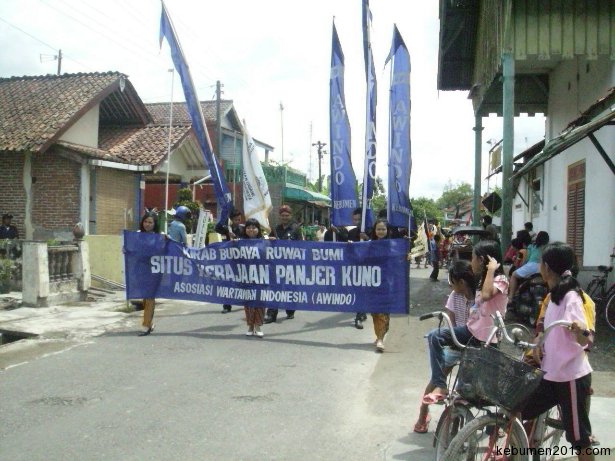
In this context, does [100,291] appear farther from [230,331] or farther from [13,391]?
[13,391]

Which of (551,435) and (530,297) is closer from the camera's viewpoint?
(551,435)

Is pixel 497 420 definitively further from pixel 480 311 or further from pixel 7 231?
pixel 7 231

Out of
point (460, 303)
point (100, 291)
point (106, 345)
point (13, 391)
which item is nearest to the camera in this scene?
point (460, 303)

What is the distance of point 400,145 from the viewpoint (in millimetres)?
9188

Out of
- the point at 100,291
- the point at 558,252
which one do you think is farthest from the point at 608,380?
the point at 100,291

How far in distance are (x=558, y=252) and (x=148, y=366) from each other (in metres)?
4.83

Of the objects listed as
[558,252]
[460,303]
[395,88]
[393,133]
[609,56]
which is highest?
[609,56]

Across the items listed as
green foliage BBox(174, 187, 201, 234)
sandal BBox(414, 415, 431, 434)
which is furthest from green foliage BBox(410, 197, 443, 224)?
sandal BBox(414, 415, 431, 434)

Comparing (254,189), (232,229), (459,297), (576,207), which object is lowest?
(459,297)

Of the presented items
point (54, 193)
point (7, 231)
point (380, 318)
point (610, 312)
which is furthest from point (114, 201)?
point (610, 312)

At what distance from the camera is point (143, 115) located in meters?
20.6

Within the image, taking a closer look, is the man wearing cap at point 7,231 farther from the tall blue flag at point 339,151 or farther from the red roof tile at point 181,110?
the red roof tile at point 181,110

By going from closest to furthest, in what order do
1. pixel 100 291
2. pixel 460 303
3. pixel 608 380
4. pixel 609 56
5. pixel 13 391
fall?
pixel 460 303, pixel 13 391, pixel 608 380, pixel 609 56, pixel 100 291

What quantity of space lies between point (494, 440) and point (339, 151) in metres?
6.81
